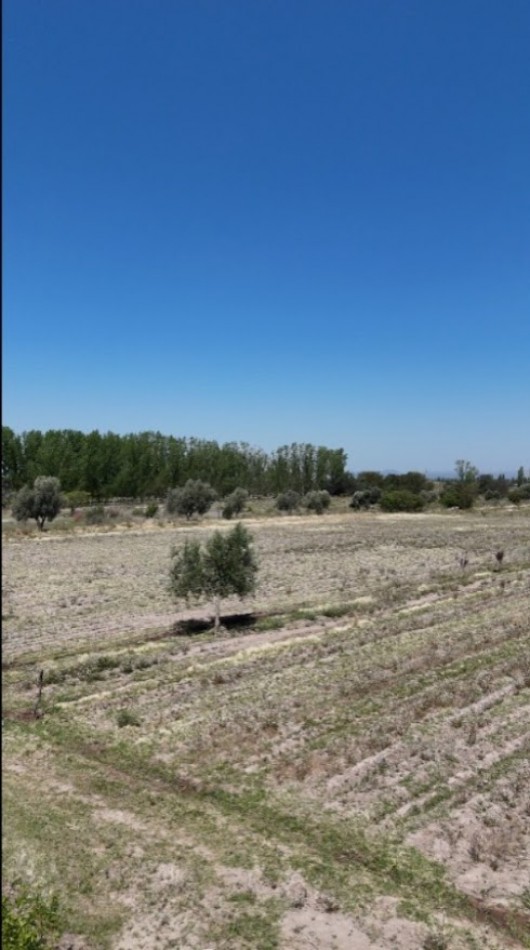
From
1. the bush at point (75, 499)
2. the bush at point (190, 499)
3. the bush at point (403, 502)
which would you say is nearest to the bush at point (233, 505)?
the bush at point (190, 499)

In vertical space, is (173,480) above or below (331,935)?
above

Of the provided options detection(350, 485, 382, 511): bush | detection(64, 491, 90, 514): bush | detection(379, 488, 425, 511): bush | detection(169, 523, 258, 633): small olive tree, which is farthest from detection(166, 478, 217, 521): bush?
detection(169, 523, 258, 633): small olive tree

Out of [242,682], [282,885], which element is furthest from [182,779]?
[242,682]

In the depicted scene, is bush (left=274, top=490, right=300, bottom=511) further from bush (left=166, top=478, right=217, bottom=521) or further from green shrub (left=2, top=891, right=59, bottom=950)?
green shrub (left=2, top=891, right=59, bottom=950)

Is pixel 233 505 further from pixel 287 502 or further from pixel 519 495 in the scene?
pixel 519 495

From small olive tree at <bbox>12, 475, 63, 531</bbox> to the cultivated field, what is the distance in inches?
1750

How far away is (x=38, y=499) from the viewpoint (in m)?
76.3

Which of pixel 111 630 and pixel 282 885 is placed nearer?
pixel 282 885

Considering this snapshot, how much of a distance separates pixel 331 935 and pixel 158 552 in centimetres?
5209

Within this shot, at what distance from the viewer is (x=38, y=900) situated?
9.56 meters

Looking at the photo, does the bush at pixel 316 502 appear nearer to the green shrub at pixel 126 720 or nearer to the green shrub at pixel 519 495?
the green shrub at pixel 519 495

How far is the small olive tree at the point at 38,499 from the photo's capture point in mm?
75375

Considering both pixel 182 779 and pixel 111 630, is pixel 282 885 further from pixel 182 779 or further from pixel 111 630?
pixel 111 630

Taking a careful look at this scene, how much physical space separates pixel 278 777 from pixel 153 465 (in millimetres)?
110270
